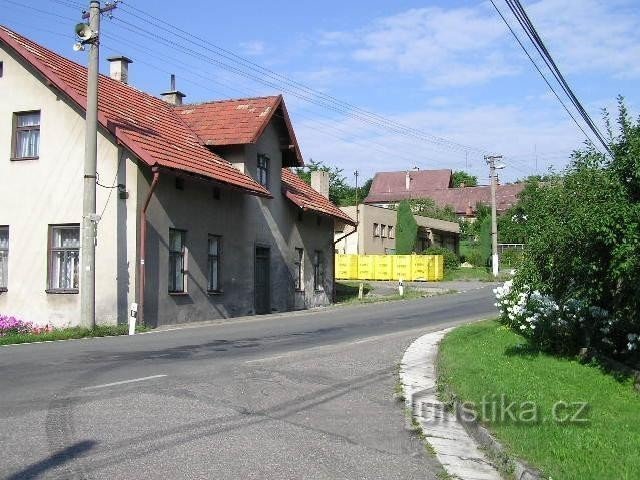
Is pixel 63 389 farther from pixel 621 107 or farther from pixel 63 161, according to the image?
pixel 63 161

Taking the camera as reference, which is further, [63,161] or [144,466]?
[63,161]

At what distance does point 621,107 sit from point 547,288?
106 inches

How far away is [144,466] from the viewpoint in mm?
5598

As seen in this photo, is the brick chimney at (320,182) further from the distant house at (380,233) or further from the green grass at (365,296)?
the distant house at (380,233)

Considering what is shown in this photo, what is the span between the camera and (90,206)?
1759cm

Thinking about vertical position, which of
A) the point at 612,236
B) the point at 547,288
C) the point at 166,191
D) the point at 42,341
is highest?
the point at 166,191

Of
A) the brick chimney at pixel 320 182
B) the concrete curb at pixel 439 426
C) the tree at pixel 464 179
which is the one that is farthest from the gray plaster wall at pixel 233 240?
the tree at pixel 464 179

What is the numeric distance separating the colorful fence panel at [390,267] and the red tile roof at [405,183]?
1759 inches

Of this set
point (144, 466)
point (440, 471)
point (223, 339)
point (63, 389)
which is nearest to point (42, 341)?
point (223, 339)

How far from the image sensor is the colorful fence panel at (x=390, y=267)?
4934cm

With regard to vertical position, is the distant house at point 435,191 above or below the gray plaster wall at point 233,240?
above

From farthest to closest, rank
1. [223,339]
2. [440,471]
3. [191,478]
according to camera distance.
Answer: [223,339], [440,471], [191,478]

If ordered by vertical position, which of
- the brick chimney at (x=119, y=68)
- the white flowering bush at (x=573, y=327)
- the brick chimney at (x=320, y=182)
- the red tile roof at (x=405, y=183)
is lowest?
the white flowering bush at (x=573, y=327)

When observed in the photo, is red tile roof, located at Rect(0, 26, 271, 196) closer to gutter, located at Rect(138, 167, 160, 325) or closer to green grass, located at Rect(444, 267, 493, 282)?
gutter, located at Rect(138, 167, 160, 325)
